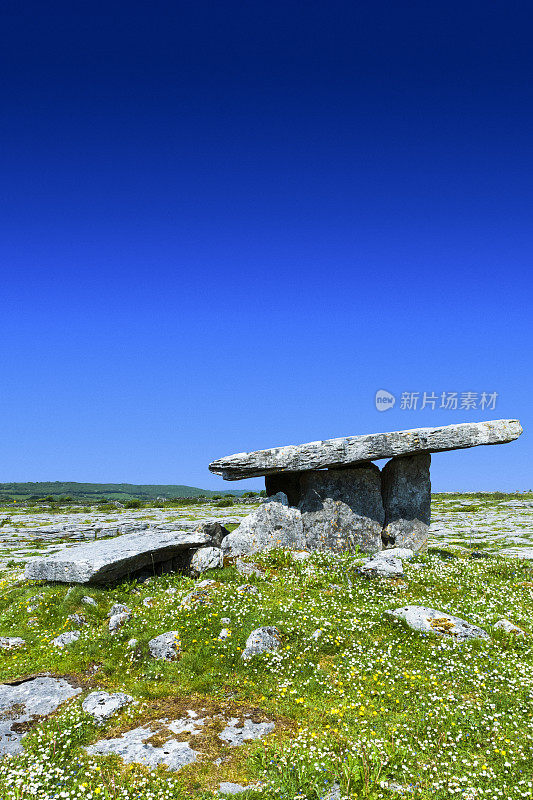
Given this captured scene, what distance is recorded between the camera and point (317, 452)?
1953 centimetres

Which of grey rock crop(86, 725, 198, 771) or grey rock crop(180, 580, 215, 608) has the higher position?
grey rock crop(180, 580, 215, 608)

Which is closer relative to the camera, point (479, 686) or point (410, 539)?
point (479, 686)

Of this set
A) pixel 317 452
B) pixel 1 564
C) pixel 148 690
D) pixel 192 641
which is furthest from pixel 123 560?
pixel 1 564

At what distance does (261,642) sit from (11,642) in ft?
22.5

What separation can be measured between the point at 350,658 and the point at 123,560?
8301 mm

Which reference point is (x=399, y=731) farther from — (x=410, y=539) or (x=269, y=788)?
(x=410, y=539)

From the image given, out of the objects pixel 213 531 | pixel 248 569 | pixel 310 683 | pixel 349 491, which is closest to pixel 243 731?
pixel 310 683

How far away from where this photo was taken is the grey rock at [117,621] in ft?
45.2

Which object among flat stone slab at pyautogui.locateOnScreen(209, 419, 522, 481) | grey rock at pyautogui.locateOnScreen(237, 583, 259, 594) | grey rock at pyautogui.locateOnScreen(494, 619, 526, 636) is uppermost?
flat stone slab at pyautogui.locateOnScreen(209, 419, 522, 481)

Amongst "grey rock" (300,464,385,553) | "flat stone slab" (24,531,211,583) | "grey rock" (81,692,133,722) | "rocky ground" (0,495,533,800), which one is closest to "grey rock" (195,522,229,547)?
"flat stone slab" (24,531,211,583)

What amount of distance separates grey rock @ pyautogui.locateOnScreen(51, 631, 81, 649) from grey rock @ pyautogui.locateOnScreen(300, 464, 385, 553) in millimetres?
8738

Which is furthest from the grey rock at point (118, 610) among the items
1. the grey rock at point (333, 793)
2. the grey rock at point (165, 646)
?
the grey rock at point (333, 793)

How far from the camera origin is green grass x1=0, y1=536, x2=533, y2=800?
7984 mm

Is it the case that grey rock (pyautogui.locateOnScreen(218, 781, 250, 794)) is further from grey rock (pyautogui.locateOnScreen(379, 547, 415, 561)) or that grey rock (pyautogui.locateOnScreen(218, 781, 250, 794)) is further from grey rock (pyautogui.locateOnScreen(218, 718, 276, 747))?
grey rock (pyautogui.locateOnScreen(379, 547, 415, 561))
